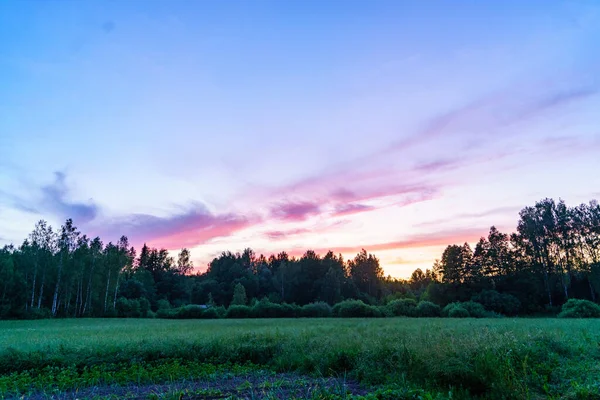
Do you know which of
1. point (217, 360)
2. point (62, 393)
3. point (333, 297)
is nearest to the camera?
point (62, 393)

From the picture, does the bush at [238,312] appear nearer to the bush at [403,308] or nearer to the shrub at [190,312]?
the shrub at [190,312]

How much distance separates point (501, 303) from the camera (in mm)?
53250

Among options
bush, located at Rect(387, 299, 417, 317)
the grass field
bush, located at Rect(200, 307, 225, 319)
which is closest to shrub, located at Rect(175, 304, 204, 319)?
bush, located at Rect(200, 307, 225, 319)

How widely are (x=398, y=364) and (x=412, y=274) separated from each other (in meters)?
118

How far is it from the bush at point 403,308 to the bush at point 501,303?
1124cm

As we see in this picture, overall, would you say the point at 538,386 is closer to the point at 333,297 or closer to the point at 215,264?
the point at 333,297

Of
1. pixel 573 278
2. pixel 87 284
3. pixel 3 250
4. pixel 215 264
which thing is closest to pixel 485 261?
pixel 573 278

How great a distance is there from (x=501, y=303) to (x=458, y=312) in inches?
461

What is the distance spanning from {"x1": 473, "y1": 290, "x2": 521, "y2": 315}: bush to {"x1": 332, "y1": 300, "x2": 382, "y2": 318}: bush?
56.5 ft

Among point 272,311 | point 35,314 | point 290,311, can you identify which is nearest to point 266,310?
point 272,311

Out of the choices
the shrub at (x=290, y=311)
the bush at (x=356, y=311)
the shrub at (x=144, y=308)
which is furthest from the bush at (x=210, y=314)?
the bush at (x=356, y=311)

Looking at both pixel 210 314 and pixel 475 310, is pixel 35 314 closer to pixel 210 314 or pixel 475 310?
pixel 210 314

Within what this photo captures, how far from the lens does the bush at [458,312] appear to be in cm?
4634

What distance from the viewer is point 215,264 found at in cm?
11544
